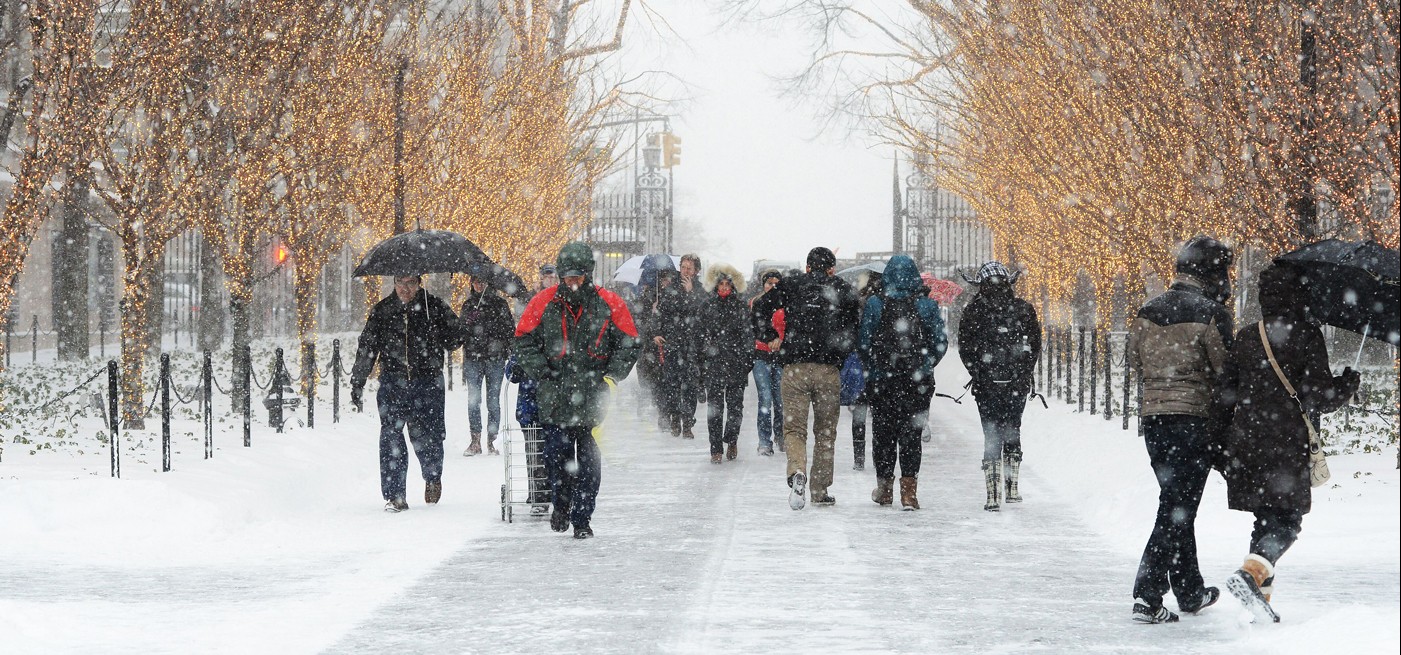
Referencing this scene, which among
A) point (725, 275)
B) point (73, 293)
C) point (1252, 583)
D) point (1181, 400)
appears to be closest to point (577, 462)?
point (1181, 400)

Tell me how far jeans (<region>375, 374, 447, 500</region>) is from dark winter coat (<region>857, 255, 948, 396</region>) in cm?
311

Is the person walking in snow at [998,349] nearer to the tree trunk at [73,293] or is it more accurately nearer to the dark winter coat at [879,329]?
the dark winter coat at [879,329]

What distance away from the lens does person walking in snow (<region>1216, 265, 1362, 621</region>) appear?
685cm

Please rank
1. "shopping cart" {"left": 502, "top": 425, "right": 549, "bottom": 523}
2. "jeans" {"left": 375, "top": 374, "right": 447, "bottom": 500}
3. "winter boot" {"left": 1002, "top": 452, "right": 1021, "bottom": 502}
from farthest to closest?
"winter boot" {"left": 1002, "top": 452, "right": 1021, "bottom": 502}
"jeans" {"left": 375, "top": 374, "right": 447, "bottom": 500}
"shopping cart" {"left": 502, "top": 425, "right": 549, "bottom": 523}

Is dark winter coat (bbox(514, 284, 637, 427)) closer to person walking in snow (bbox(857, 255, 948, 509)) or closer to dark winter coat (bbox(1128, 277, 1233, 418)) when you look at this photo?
person walking in snow (bbox(857, 255, 948, 509))

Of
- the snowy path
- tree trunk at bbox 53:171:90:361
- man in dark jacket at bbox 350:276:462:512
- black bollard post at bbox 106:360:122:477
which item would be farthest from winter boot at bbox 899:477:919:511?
tree trunk at bbox 53:171:90:361

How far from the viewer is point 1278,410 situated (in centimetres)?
690

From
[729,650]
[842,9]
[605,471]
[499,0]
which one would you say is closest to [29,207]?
[605,471]

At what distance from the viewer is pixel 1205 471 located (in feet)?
24.3

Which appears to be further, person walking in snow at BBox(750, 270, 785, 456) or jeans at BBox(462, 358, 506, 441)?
jeans at BBox(462, 358, 506, 441)

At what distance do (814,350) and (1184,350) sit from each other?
4.48 m

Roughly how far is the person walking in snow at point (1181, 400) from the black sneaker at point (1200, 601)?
0.04 feet

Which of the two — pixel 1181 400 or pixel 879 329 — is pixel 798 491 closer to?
pixel 879 329

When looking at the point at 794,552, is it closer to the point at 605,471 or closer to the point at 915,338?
the point at 915,338
